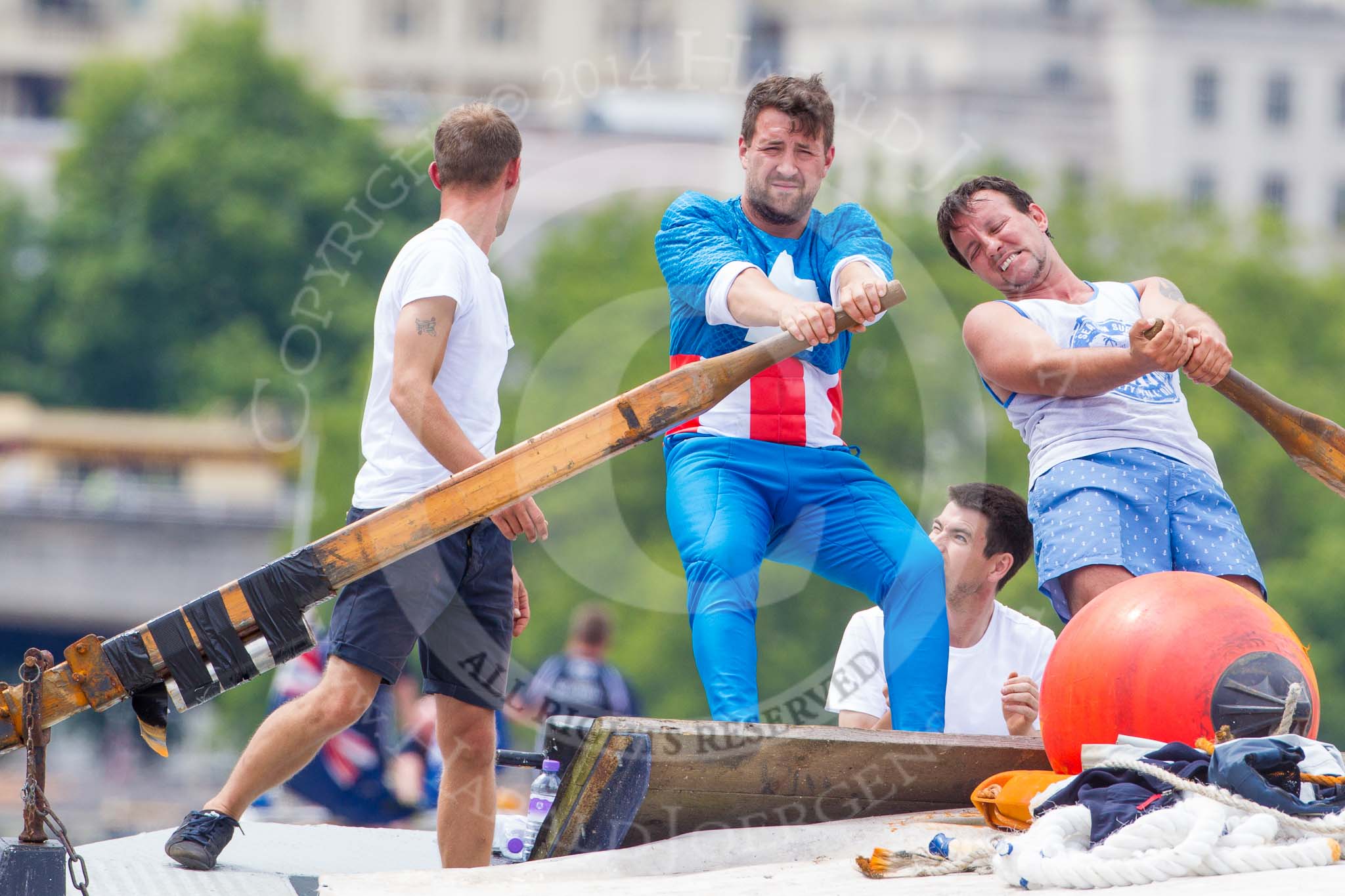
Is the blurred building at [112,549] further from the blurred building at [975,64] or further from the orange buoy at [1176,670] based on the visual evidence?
the orange buoy at [1176,670]

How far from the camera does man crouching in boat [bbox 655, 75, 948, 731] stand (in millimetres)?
4895

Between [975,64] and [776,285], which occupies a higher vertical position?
[975,64]

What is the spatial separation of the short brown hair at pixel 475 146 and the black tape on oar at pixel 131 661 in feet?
5.58

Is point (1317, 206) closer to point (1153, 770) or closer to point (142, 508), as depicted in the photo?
point (142, 508)

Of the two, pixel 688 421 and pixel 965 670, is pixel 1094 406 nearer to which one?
pixel 688 421

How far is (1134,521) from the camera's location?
489 centimetres

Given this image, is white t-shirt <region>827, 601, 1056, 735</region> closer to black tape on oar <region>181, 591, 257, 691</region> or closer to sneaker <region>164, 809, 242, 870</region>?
sneaker <region>164, 809, 242, 870</region>

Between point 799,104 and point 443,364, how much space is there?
1241 millimetres

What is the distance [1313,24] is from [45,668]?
253 feet

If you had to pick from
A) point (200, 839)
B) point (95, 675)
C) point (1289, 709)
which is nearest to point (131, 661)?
point (95, 675)

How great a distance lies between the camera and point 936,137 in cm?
6538

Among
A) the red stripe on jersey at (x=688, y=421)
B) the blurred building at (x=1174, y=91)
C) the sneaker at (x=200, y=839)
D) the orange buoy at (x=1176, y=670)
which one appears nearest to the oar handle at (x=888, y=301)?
the red stripe on jersey at (x=688, y=421)

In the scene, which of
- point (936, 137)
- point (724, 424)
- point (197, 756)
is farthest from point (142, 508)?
point (724, 424)

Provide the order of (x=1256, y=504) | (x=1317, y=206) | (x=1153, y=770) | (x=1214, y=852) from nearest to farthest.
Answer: (x=1214, y=852)
(x=1153, y=770)
(x=1256, y=504)
(x=1317, y=206)
